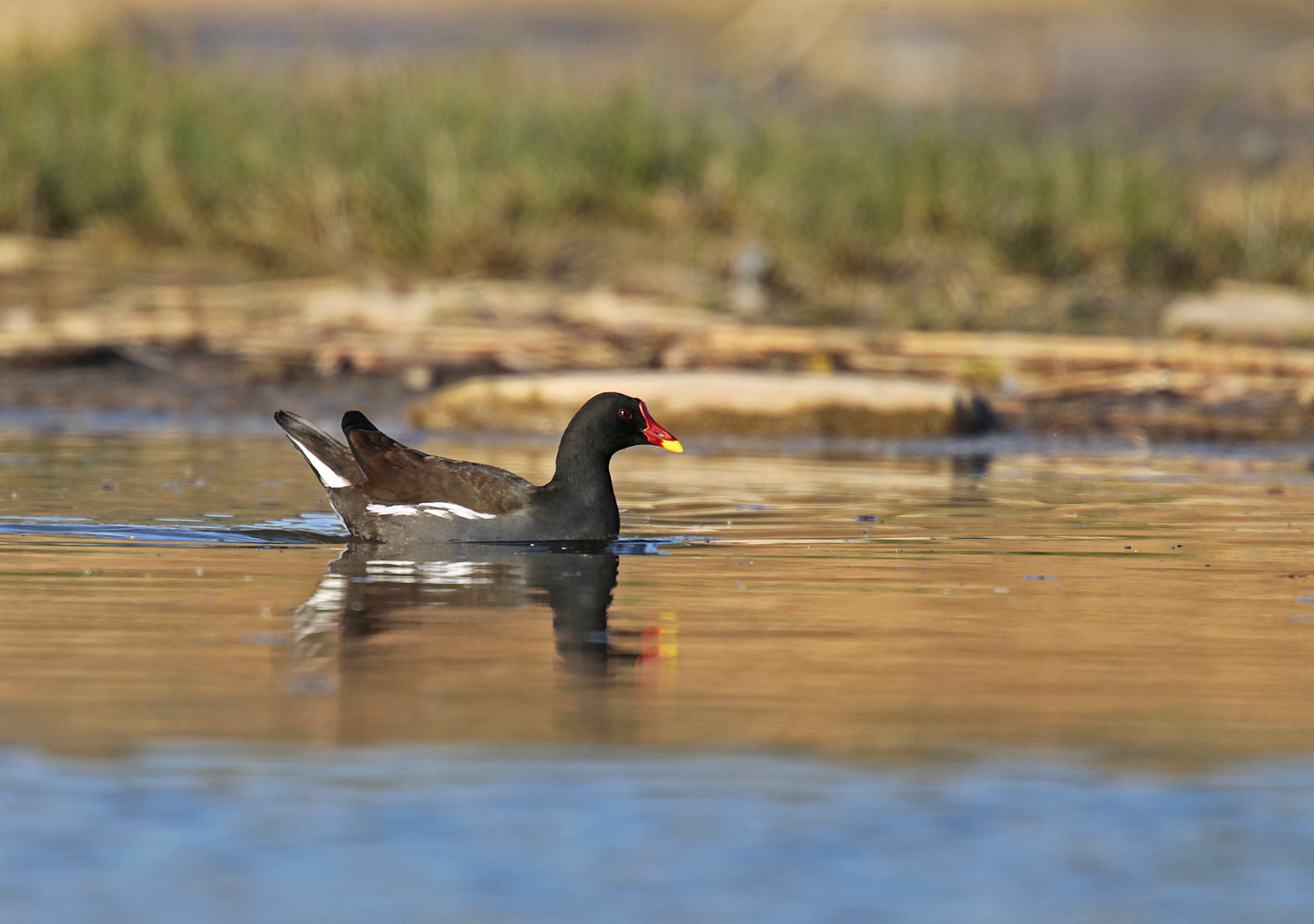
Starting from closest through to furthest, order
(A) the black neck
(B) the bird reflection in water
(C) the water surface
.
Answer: (C) the water surface, (B) the bird reflection in water, (A) the black neck

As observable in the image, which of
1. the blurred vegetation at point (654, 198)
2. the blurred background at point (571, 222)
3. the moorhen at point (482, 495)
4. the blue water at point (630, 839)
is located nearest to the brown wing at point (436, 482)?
the moorhen at point (482, 495)

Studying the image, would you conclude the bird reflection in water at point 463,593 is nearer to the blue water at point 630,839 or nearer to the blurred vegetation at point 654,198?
the blue water at point 630,839

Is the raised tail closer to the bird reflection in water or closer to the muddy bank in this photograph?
the bird reflection in water

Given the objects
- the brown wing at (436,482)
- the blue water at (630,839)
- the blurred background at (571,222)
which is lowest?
the blue water at (630,839)

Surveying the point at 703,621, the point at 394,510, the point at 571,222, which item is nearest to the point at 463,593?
the point at 703,621

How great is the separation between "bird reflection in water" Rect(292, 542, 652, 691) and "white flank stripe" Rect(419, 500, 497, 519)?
124mm

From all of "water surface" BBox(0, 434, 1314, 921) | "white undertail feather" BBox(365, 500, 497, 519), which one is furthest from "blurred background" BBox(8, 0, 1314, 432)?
"water surface" BBox(0, 434, 1314, 921)

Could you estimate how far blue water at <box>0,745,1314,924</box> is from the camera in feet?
14.1

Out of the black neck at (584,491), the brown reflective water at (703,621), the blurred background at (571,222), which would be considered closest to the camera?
the brown reflective water at (703,621)

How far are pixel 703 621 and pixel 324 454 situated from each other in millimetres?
3319

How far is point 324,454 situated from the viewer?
400 inches

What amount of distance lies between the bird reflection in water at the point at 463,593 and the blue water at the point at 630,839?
114cm

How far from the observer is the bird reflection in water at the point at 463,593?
6672 millimetres

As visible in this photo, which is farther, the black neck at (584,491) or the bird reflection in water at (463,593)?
the black neck at (584,491)
